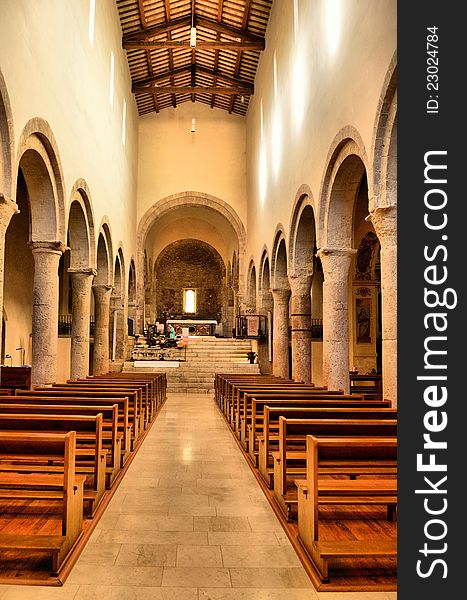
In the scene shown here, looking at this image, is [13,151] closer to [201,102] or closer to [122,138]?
[122,138]

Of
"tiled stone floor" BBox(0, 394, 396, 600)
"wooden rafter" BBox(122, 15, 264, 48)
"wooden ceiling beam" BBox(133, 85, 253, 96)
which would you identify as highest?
"wooden rafter" BBox(122, 15, 264, 48)

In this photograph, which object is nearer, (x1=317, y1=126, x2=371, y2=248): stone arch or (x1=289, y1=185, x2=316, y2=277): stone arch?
(x1=317, y1=126, x2=371, y2=248): stone arch

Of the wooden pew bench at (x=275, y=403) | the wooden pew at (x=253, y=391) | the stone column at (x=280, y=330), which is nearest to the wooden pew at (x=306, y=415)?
the wooden pew bench at (x=275, y=403)

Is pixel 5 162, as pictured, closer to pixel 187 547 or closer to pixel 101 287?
pixel 187 547

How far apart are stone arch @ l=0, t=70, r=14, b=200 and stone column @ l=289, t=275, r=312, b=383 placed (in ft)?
25.0

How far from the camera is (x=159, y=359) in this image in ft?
64.5

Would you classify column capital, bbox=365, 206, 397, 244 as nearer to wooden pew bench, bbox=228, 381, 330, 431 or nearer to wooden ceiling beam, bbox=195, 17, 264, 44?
wooden pew bench, bbox=228, 381, 330, 431

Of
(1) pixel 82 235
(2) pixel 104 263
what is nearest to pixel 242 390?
(1) pixel 82 235

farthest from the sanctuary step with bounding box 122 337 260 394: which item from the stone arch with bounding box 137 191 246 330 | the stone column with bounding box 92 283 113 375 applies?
the stone arch with bounding box 137 191 246 330

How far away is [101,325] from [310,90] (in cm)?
900

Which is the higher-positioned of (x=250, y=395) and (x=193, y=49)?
(x=193, y=49)

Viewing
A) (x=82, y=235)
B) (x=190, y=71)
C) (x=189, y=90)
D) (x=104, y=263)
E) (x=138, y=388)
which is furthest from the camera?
(x=190, y=71)

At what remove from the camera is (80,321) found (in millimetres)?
13461

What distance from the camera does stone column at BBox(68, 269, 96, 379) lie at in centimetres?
1339
